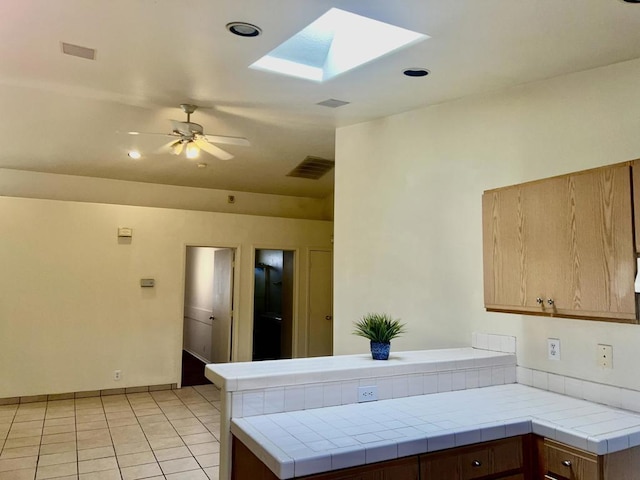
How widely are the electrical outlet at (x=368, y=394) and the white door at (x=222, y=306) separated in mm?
4754

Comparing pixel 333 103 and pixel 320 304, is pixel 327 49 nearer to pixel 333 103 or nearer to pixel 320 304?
pixel 333 103

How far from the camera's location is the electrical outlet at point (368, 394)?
7.77 ft

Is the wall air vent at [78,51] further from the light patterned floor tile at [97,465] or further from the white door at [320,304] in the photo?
the white door at [320,304]

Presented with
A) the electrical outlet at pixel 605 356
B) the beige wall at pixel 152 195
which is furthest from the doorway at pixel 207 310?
the electrical outlet at pixel 605 356

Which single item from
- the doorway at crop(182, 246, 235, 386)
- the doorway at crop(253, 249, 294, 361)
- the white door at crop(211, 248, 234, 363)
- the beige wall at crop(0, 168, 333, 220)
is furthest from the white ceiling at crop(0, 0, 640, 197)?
the doorway at crop(253, 249, 294, 361)

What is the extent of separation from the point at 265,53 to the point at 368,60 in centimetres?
63

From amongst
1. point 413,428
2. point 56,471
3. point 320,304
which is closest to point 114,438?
point 56,471

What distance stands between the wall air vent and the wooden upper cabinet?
255 centimetres

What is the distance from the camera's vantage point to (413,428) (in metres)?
1.99

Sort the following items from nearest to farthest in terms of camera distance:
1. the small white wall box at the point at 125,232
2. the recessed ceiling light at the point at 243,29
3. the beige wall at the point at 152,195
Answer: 1. the recessed ceiling light at the point at 243,29
2. the beige wall at the point at 152,195
3. the small white wall box at the point at 125,232

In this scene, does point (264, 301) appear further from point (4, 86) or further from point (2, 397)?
point (4, 86)

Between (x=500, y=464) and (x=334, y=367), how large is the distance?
857mm

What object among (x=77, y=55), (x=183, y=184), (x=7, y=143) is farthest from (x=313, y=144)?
(x=7, y=143)

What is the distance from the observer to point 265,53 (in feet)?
9.26
